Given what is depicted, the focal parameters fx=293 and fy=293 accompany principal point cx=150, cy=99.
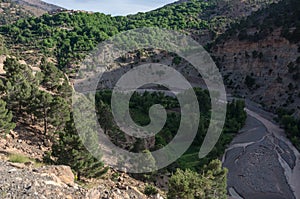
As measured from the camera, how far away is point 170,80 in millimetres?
74000

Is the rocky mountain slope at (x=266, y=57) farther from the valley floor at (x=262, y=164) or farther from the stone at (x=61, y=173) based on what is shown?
the stone at (x=61, y=173)

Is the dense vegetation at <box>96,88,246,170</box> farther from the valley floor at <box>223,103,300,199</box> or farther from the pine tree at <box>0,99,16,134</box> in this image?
the pine tree at <box>0,99,16,134</box>

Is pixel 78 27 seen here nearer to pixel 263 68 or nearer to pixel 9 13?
pixel 9 13

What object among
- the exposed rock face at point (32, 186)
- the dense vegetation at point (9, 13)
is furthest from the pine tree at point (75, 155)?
the dense vegetation at point (9, 13)

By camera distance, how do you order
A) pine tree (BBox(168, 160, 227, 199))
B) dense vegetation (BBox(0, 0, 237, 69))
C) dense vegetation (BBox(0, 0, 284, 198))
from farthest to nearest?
dense vegetation (BBox(0, 0, 237, 69)) < dense vegetation (BBox(0, 0, 284, 198)) < pine tree (BBox(168, 160, 227, 199))

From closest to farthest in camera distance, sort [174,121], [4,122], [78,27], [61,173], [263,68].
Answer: [61,173]
[4,122]
[174,121]
[263,68]
[78,27]

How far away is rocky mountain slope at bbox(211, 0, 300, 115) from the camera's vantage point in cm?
6025

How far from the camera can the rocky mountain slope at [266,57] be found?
6025 centimetres

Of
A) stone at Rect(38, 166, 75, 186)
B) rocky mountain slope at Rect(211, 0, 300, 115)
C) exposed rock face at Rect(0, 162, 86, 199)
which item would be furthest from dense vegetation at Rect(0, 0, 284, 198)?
exposed rock face at Rect(0, 162, 86, 199)

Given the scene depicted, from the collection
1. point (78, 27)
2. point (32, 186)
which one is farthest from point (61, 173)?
point (78, 27)

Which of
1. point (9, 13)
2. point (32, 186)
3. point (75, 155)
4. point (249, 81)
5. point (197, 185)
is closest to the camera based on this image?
point (32, 186)

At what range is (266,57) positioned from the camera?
226 feet

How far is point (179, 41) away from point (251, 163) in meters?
68.3

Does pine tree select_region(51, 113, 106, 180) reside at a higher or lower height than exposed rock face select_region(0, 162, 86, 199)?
lower
